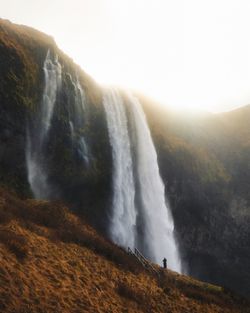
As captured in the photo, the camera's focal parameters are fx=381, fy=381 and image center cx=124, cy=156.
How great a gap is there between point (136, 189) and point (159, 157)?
29.3ft

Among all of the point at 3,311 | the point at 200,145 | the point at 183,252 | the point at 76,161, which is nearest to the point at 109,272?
the point at 3,311

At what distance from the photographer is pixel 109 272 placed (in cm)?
1638

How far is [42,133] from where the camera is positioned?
109ft

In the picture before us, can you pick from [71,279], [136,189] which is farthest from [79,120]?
[71,279]

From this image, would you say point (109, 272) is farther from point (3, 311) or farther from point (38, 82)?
point (38, 82)

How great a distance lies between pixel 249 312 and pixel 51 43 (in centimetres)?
3153

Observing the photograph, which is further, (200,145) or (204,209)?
(200,145)

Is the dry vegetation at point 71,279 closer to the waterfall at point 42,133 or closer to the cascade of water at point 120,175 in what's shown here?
the waterfall at point 42,133

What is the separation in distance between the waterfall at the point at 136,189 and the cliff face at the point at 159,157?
4.20ft

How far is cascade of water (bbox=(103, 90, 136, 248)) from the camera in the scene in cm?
3428

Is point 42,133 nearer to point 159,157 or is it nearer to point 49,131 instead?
point 49,131

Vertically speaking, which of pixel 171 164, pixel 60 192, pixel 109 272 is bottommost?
pixel 109 272

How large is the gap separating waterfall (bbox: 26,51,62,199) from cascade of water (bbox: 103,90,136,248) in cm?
717

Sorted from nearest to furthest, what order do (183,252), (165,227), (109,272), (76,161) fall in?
1. (109,272)
2. (76,161)
3. (165,227)
4. (183,252)
